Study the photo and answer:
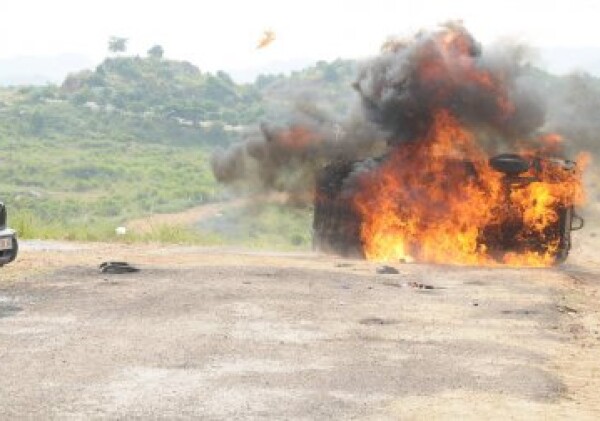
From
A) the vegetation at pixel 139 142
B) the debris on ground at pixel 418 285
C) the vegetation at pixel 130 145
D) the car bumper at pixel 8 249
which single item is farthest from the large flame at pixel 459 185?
the car bumper at pixel 8 249

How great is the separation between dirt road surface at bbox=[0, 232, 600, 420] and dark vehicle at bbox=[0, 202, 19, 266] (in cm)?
51

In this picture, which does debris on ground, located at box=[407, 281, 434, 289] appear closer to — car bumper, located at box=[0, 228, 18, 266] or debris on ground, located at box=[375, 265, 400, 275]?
debris on ground, located at box=[375, 265, 400, 275]

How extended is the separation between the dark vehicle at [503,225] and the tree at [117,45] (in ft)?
369

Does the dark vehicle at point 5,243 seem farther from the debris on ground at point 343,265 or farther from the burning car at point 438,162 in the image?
the burning car at point 438,162

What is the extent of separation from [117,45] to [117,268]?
11858 cm

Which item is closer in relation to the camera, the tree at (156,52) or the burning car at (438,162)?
the burning car at (438,162)

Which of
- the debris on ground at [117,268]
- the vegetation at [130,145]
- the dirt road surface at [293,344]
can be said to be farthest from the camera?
the vegetation at [130,145]

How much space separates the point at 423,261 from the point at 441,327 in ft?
28.4

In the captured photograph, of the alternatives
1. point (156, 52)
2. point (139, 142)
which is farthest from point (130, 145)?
point (156, 52)

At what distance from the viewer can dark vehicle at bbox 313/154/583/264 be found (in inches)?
717

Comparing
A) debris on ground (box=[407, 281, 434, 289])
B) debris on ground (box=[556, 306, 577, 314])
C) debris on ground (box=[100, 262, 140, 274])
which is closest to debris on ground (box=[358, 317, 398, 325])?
debris on ground (box=[556, 306, 577, 314])

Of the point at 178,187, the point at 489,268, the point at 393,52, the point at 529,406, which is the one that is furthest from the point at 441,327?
the point at 178,187

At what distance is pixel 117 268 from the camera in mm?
14312

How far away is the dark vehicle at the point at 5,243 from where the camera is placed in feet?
36.8
